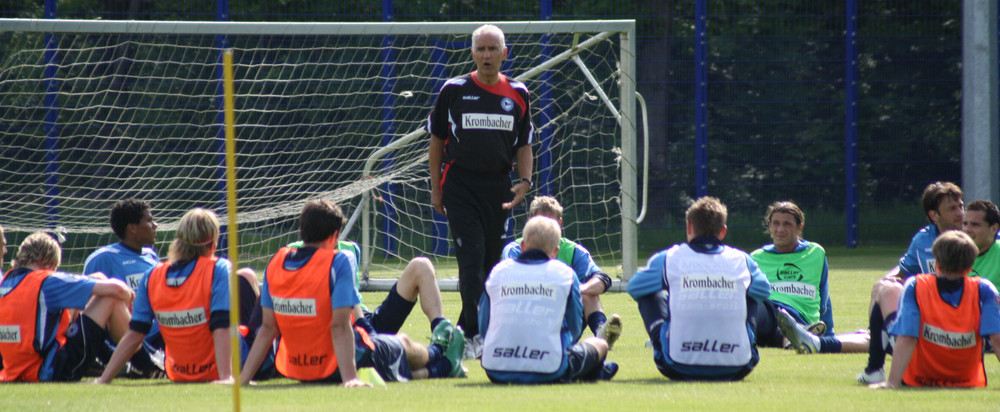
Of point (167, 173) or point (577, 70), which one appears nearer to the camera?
point (167, 173)

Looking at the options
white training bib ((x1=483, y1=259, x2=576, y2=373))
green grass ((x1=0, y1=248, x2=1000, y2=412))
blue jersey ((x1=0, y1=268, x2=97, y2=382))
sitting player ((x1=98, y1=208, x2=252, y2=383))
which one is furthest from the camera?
blue jersey ((x1=0, y1=268, x2=97, y2=382))

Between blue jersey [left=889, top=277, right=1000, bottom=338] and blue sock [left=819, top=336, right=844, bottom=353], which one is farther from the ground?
blue jersey [left=889, top=277, right=1000, bottom=338]

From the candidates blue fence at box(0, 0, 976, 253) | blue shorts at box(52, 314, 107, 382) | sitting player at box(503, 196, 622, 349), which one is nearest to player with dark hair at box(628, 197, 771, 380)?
sitting player at box(503, 196, 622, 349)

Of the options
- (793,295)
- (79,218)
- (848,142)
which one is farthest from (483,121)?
(848,142)

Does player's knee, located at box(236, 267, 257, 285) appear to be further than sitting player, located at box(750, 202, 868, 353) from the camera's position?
No

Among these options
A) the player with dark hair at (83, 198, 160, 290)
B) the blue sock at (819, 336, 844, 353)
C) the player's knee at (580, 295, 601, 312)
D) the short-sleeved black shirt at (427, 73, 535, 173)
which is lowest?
the blue sock at (819, 336, 844, 353)

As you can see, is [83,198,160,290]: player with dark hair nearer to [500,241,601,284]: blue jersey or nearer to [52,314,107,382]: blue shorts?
[52,314,107,382]: blue shorts

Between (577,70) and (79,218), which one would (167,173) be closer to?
(79,218)

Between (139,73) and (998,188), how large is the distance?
11395mm

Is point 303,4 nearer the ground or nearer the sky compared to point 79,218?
nearer the sky

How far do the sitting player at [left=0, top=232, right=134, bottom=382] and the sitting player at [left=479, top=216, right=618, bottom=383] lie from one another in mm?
1856

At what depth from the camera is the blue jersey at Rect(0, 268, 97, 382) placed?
5402mm

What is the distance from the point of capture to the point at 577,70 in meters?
13.4

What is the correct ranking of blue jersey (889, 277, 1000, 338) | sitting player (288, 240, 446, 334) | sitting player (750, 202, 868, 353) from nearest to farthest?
blue jersey (889, 277, 1000, 338), sitting player (288, 240, 446, 334), sitting player (750, 202, 868, 353)
